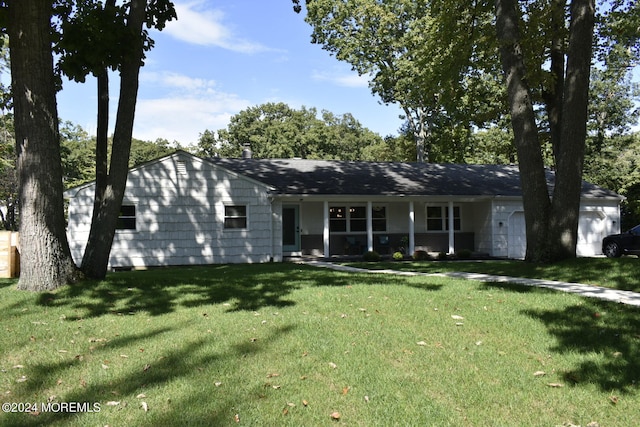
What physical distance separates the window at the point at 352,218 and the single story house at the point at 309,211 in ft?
0.14

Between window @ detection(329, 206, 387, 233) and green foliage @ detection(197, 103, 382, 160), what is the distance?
2460cm

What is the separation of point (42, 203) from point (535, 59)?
1247 cm

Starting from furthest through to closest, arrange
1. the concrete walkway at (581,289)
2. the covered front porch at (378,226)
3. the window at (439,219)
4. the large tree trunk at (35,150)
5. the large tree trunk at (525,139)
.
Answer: the window at (439,219) < the covered front porch at (378,226) < the large tree trunk at (525,139) < the large tree trunk at (35,150) < the concrete walkway at (581,289)

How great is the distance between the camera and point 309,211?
19516 mm

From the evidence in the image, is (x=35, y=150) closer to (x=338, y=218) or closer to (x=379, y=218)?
(x=338, y=218)

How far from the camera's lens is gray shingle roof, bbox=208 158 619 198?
19.3 meters

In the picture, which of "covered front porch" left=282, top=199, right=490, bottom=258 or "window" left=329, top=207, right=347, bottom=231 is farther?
"window" left=329, top=207, right=347, bottom=231

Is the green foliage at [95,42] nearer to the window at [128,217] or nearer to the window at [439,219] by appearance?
the window at [128,217]

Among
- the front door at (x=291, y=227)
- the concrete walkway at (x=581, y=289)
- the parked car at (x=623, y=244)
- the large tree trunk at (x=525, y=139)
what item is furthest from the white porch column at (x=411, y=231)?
the concrete walkway at (x=581, y=289)

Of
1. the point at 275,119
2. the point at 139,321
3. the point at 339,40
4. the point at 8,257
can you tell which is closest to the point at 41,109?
the point at 139,321

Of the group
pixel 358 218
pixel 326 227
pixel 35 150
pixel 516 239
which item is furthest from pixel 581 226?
pixel 35 150

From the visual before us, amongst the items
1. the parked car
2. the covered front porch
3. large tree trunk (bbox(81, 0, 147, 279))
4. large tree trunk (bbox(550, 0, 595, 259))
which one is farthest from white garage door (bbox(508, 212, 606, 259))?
large tree trunk (bbox(81, 0, 147, 279))

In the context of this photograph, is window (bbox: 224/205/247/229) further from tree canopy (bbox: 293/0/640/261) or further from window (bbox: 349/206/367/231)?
tree canopy (bbox: 293/0/640/261)

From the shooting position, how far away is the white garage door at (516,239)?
66.3 feet
